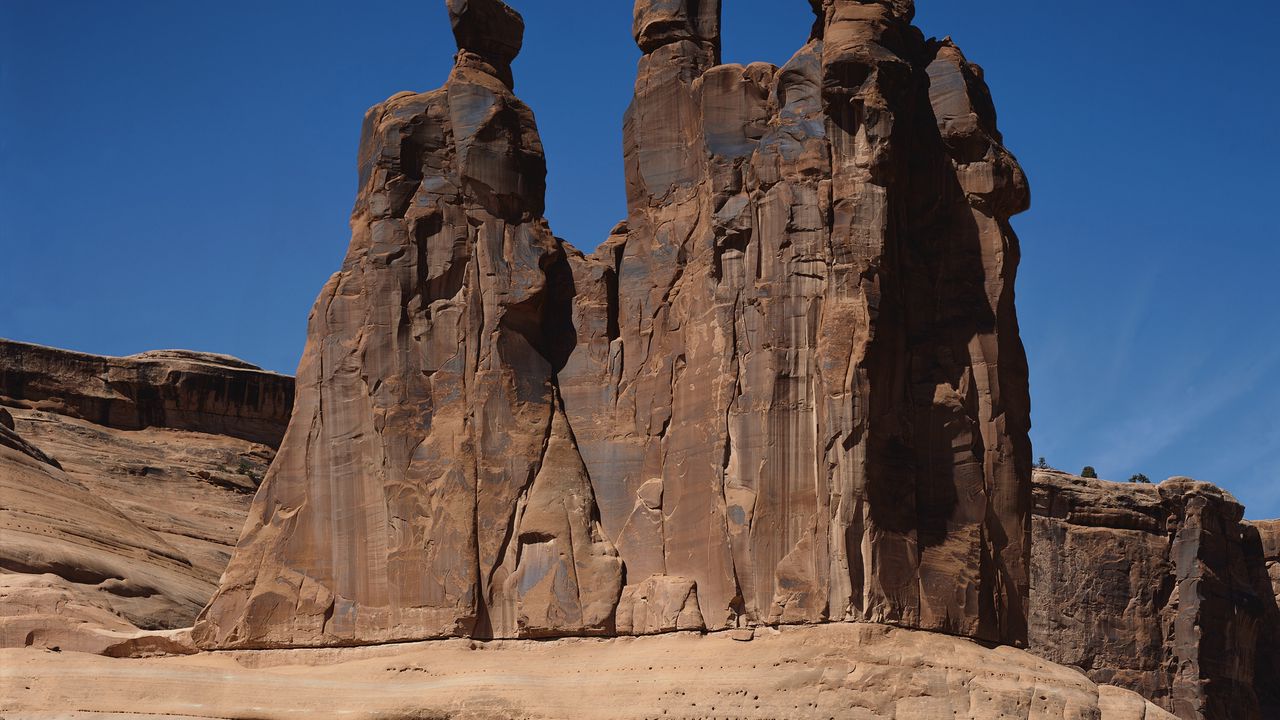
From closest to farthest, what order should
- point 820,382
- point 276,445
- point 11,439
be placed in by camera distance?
point 820,382, point 11,439, point 276,445

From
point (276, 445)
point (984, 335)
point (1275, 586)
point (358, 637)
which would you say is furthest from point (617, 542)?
point (1275, 586)

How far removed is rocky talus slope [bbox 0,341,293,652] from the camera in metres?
42.9

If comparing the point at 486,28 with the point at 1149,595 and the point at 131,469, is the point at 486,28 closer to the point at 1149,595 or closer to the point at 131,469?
the point at 131,469

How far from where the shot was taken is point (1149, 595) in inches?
2211

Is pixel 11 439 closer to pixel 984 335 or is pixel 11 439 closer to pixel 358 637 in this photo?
pixel 358 637

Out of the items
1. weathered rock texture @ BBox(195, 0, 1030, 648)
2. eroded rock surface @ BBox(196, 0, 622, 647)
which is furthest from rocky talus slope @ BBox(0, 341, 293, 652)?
weathered rock texture @ BBox(195, 0, 1030, 648)

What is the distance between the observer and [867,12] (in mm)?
31828

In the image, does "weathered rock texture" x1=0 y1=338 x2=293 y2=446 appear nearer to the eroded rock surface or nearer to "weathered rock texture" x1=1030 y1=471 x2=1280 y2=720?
the eroded rock surface

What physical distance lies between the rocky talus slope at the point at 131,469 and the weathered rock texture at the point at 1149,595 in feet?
79.2

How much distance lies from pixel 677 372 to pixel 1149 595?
28.2 metres

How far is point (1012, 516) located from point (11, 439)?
88.8 feet

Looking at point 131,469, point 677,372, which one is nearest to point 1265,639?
point 677,372

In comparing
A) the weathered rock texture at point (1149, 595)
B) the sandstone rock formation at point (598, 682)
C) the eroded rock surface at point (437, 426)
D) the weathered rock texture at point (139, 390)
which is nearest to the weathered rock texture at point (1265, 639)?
the weathered rock texture at point (1149, 595)

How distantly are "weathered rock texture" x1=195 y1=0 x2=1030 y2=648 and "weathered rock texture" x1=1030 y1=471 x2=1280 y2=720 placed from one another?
2309cm
